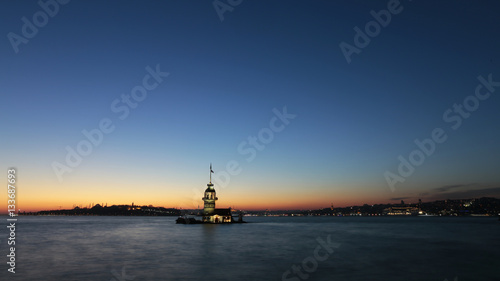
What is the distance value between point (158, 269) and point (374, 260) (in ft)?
80.3

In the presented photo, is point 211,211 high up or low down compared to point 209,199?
down

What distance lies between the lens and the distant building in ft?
387

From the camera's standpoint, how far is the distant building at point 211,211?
387ft

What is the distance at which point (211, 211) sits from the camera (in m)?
124

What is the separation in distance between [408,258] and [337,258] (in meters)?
9.36

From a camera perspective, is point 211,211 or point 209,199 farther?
point 211,211

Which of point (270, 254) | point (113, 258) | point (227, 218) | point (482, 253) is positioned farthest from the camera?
point (227, 218)

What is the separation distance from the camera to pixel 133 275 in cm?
3114

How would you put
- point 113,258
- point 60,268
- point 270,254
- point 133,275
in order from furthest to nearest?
point 270,254, point 113,258, point 60,268, point 133,275

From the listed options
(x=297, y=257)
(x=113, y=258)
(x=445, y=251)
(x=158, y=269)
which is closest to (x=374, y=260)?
(x=297, y=257)

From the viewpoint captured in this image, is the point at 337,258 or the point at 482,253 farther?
the point at 482,253

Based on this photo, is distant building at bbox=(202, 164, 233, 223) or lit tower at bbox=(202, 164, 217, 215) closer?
lit tower at bbox=(202, 164, 217, 215)

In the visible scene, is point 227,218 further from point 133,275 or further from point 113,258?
point 133,275

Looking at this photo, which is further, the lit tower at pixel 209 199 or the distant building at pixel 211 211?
the distant building at pixel 211 211
